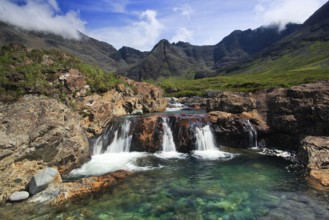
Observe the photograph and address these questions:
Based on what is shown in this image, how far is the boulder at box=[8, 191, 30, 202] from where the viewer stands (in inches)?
816

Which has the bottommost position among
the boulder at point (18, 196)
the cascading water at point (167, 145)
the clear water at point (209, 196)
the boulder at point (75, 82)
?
the clear water at point (209, 196)

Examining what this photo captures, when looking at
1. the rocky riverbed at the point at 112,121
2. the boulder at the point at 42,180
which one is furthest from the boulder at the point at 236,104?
the boulder at the point at 42,180

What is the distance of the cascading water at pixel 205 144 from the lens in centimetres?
3457

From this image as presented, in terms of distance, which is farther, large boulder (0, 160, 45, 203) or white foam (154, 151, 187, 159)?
white foam (154, 151, 187, 159)

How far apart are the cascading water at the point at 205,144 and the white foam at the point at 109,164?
7065 millimetres

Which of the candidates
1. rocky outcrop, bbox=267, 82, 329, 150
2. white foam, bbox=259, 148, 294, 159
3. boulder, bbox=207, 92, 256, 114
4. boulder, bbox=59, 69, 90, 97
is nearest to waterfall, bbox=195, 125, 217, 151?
white foam, bbox=259, 148, 294, 159

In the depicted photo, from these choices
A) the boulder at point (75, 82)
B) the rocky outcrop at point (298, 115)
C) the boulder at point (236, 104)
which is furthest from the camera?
the boulder at point (236, 104)

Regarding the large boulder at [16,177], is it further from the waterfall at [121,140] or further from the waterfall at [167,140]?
the waterfall at [167,140]

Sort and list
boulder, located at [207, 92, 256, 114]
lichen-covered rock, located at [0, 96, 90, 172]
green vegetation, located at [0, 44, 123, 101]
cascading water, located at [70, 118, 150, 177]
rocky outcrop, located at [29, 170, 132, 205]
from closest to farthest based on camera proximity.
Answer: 1. rocky outcrop, located at [29, 170, 132, 205]
2. lichen-covered rock, located at [0, 96, 90, 172]
3. cascading water, located at [70, 118, 150, 177]
4. green vegetation, located at [0, 44, 123, 101]
5. boulder, located at [207, 92, 256, 114]

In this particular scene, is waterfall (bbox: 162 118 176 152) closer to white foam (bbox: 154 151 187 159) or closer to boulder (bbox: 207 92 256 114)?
white foam (bbox: 154 151 187 159)

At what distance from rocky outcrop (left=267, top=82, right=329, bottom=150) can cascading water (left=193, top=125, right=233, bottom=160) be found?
301 inches

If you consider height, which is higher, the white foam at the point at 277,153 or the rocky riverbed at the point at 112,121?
the rocky riverbed at the point at 112,121

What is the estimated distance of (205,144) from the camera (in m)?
36.7

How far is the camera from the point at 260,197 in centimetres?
2116
